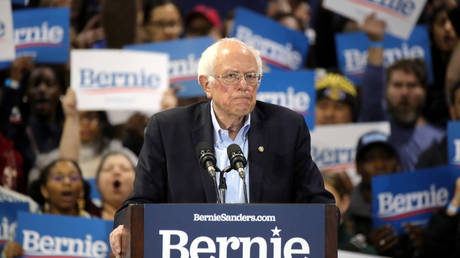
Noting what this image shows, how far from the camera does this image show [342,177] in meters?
5.57

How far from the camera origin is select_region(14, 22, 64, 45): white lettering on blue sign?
17.1 feet

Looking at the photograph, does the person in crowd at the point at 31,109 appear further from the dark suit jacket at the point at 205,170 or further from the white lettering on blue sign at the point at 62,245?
the dark suit jacket at the point at 205,170

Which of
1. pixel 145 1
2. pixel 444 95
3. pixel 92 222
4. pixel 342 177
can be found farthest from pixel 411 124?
pixel 92 222

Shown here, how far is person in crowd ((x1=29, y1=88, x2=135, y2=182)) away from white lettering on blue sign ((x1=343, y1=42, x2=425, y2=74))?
1.99 metres

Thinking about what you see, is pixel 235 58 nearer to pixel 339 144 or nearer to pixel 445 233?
pixel 339 144

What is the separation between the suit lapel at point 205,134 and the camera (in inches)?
109

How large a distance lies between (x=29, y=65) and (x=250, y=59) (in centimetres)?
277

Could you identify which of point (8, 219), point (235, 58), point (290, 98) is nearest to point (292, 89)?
point (290, 98)

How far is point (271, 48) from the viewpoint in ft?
19.3

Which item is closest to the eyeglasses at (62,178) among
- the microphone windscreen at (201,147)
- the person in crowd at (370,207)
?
the person in crowd at (370,207)

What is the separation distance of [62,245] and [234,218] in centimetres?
249

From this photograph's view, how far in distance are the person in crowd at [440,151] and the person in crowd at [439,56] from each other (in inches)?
6.4

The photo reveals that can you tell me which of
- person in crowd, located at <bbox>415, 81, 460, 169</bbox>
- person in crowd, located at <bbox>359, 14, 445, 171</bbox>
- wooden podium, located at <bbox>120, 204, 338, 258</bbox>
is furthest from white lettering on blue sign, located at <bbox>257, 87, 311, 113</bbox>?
wooden podium, located at <bbox>120, 204, 338, 258</bbox>

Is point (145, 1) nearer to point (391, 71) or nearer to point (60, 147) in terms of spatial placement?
point (60, 147)
